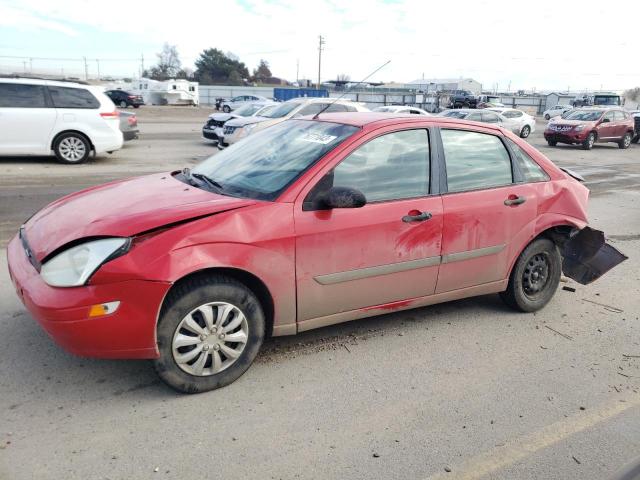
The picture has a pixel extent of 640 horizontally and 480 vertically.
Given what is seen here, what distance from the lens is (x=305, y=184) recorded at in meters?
3.52

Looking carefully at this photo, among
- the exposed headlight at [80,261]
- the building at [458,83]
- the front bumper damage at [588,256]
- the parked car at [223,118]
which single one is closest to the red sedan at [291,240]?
the exposed headlight at [80,261]

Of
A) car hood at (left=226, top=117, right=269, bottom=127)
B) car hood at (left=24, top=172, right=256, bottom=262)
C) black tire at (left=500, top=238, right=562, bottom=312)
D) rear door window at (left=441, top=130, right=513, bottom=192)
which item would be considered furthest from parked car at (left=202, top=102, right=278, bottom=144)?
car hood at (left=24, top=172, right=256, bottom=262)

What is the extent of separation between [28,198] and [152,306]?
6661 mm

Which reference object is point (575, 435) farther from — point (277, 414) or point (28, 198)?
point (28, 198)

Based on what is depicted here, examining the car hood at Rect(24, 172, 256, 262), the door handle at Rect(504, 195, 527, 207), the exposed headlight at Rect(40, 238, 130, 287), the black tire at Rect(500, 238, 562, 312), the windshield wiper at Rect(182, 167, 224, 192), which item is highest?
the windshield wiper at Rect(182, 167, 224, 192)

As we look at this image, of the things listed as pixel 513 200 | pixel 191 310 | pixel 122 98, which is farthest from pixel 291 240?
pixel 122 98

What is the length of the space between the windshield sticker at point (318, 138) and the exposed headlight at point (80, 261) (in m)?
1.53

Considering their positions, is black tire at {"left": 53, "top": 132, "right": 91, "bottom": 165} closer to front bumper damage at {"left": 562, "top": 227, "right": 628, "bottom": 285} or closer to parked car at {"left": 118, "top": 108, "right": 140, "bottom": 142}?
parked car at {"left": 118, "top": 108, "right": 140, "bottom": 142}

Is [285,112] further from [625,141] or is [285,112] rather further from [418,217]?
[625,141]

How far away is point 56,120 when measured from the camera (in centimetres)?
1170

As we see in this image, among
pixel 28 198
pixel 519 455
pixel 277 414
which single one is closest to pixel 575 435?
pixel 519 455

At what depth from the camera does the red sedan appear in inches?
119

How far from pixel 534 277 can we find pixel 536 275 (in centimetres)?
3

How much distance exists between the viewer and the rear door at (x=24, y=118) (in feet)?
37.0
